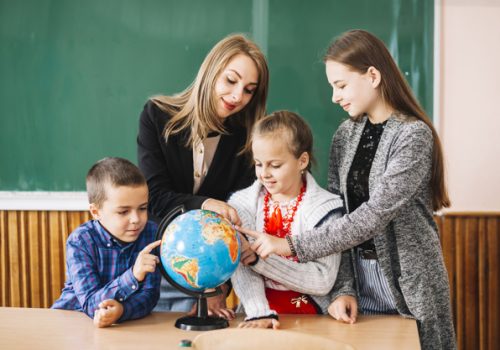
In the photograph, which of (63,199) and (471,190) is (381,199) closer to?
(471,190)

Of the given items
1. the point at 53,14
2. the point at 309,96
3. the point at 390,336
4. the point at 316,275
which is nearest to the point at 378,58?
the point at 316,275

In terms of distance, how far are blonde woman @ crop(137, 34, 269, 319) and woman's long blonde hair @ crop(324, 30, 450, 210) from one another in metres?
0.39

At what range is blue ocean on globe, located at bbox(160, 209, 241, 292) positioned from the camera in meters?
1.95

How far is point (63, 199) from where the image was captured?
3.86 meters

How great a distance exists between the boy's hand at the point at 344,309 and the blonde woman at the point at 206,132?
2.10 feet

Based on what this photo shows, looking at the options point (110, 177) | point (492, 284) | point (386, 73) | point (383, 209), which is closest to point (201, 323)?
point (110, 177)

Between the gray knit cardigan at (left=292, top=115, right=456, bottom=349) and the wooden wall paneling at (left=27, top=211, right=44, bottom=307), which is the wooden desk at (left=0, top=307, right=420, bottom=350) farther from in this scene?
the wooden wall paneling at (left=27, top=211, right=44, bottom=307)

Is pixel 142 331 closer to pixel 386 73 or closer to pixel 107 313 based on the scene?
pixel 107 313

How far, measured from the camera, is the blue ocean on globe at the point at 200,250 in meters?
1.95

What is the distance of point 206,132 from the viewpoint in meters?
2.66

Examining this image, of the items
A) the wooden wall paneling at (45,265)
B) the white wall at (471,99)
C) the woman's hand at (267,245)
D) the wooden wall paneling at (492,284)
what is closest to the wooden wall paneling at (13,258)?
the wooden wall paneling at (45,265)

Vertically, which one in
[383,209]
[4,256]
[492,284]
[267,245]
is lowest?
[492,284]

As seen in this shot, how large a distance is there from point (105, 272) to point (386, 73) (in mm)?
1150

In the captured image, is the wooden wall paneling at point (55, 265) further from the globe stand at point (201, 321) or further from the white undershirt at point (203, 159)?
the globe stand at point (201, 321)
